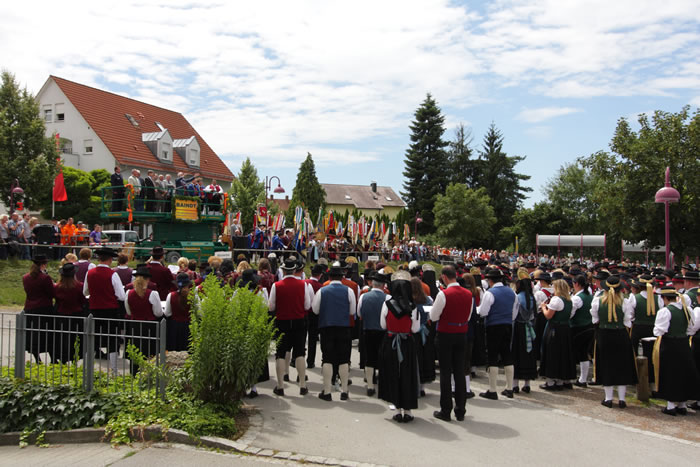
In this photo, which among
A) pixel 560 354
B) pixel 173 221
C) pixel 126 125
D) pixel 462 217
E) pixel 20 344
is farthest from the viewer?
pixel 462 217

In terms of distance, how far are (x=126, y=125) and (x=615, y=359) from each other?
40549 mm

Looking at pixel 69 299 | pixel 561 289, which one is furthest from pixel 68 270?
→ pixel 561 289

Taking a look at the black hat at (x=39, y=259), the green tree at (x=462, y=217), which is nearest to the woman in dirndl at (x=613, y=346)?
the black hat at (x=39, y=259)

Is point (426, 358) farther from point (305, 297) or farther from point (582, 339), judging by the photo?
point (582, 339)

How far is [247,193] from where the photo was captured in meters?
46.4

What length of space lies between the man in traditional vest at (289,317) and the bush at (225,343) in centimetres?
117

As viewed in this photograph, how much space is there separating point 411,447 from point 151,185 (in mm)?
16233

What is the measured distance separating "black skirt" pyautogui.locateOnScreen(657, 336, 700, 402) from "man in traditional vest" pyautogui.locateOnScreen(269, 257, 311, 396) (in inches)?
208

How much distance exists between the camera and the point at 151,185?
1958cm

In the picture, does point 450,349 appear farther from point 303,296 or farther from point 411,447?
point 303,296

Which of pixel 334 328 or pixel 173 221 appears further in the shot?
pixel 173 221

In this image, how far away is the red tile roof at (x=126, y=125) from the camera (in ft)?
126

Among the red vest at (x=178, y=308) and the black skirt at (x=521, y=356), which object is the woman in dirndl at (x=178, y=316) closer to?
the red vest at (x=178, y=308)

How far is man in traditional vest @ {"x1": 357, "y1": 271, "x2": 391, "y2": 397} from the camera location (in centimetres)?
821
